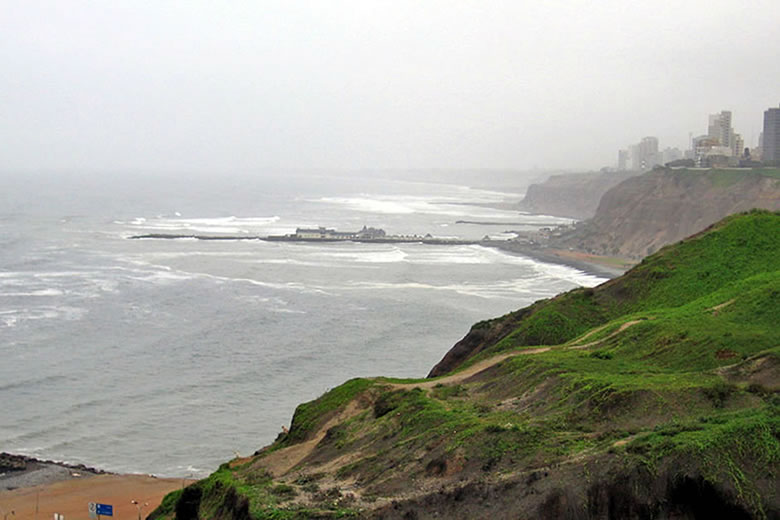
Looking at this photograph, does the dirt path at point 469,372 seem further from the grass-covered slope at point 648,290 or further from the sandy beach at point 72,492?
the sandy beach at point 72,492

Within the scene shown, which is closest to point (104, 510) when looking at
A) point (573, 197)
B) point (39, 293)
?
point (39, 293)

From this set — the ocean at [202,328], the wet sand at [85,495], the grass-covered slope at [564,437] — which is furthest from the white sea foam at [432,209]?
the grass-covered slope at [564,437]

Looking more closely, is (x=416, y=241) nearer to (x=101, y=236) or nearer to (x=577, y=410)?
(x=101, y=236)

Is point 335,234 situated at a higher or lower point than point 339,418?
higher

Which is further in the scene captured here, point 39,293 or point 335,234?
point 335,234

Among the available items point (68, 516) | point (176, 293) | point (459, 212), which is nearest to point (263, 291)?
point (176, 293)

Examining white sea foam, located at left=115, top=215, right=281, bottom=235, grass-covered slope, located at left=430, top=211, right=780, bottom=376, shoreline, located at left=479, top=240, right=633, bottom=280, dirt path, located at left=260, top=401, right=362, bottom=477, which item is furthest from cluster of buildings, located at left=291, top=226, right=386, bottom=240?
dirt path, located at left=260, top=401, right=362, bottom=477

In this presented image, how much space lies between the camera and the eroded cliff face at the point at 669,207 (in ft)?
324

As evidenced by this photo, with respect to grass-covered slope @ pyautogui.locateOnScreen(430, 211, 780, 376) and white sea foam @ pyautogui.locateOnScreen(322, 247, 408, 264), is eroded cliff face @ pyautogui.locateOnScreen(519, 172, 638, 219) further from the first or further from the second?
grass-covered slope @ pyautogui.locateOnScreen(430, 211, 780, 376)

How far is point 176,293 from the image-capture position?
6762 centimetres

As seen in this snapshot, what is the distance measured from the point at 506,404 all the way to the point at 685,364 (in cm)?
487

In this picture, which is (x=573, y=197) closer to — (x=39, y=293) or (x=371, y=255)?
(x=371, y=255)

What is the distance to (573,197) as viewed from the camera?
186000mm

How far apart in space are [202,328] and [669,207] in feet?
229
